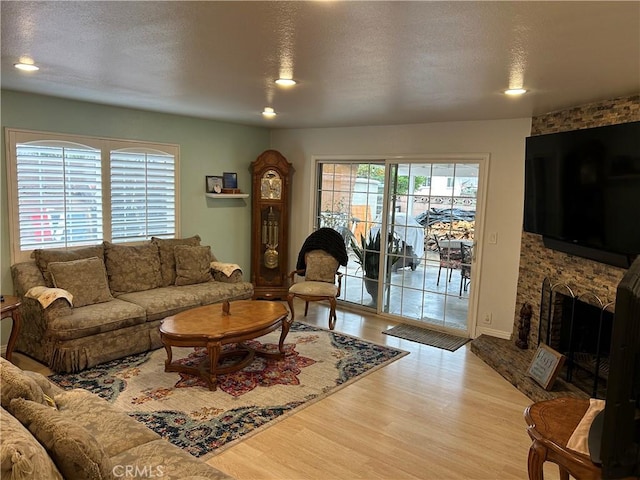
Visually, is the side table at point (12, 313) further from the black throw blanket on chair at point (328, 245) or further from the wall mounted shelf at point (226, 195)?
the black throw blanket on chair at point (328, 245)

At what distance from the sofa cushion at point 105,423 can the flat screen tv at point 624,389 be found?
1985mm

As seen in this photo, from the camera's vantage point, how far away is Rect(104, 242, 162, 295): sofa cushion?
4.73 metres

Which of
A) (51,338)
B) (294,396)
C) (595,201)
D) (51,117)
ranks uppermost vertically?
(51,117)

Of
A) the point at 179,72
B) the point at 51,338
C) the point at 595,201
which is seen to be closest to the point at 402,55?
the point at 179,72

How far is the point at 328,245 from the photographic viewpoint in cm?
573

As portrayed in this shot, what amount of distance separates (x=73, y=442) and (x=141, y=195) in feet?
13.4

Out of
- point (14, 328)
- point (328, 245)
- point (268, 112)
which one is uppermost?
point (268, 112)

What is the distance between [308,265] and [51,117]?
313 centimetres

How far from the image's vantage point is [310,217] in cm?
652

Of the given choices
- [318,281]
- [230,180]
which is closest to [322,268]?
[318,281]

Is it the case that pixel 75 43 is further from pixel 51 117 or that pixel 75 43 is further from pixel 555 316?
pixel 555 316

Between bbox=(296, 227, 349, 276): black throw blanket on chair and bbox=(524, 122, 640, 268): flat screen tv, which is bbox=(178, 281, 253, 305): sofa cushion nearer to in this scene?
bbox=(296, 227, 349, 276): black throw blanket on chair

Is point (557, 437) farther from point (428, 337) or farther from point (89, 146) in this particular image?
point (89, 146)

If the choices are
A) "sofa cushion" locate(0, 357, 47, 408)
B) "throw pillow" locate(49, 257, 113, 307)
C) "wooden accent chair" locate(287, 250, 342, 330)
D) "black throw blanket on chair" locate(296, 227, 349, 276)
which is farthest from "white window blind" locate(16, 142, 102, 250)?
"sofa cushion" locate(0, 357, 47, 408)
